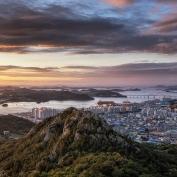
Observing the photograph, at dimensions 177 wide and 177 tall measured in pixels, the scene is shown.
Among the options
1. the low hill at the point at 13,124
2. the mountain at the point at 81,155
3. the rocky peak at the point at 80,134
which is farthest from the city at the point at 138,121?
the rocky peak at the point at 80,134

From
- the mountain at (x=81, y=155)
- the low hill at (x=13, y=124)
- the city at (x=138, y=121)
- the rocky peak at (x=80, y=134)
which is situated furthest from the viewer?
the low hill at (x=13, y=124)

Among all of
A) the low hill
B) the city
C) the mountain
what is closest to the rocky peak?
the mountain

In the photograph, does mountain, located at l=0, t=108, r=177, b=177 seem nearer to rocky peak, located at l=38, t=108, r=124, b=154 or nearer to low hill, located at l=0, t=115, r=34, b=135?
rocky peak, located at l=38, t=108, r=124, b=154

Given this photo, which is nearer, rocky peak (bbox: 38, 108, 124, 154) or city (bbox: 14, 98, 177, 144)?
rocky peak (bbox: 38, 108, 124, 154)

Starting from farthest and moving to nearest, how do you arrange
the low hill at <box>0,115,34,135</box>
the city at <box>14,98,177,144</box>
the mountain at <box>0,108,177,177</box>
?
the low hill at <box>0,115,34,135</box>
the city at <box>14,98,177,144</box>
the mountain at <box>0,108,177,177</box>

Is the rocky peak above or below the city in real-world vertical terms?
above

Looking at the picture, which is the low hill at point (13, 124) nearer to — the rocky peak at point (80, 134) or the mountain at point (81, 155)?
the mountain at point (81, 155)

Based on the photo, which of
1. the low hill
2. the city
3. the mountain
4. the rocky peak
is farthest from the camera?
the low hill

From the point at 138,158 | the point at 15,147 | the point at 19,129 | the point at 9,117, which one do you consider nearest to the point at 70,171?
the point at 138,158

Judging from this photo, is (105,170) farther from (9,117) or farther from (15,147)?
(9,117)
